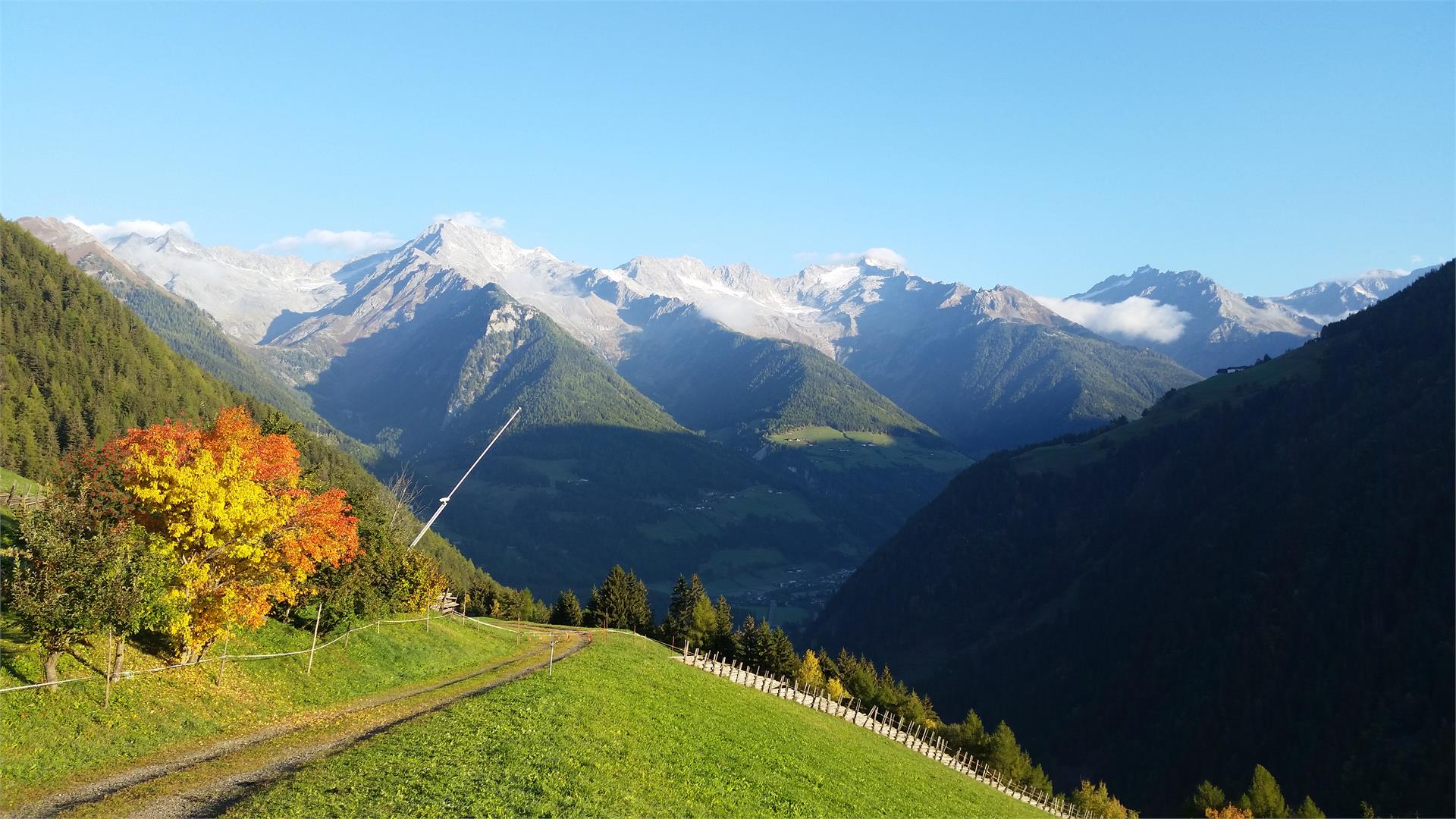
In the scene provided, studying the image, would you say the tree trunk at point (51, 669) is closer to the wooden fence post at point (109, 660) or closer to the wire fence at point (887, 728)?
the wooden fence post at point (109, 660)

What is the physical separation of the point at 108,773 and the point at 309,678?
17.8 meters

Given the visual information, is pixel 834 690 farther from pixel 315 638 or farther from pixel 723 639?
pixel 315 638

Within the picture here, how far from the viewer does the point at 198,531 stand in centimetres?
4150

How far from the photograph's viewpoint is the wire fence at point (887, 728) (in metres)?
83.6

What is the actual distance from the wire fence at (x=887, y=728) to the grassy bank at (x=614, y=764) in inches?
659

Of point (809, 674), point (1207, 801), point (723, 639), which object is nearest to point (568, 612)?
point (723, 639)

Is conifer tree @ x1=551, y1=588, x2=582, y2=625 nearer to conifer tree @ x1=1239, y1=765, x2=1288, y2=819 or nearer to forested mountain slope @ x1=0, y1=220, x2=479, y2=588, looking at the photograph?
forested mountain slope @ x1=0, y1=220, x2=479, y2=588

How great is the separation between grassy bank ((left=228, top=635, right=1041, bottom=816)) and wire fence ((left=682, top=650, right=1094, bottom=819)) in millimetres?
16744

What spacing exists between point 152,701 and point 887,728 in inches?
2658

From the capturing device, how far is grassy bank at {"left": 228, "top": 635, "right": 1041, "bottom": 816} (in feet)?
93.0

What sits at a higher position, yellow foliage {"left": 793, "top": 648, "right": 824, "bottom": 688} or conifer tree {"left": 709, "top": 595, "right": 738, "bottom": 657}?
conifer tree {"left": 709, "top": 595, "right": 738, "bottom": 657}

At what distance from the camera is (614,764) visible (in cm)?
3538

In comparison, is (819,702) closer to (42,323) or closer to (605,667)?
(605,667)

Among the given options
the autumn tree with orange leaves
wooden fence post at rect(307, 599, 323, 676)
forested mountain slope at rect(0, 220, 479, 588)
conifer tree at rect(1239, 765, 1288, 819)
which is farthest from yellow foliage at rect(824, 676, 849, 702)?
forested mountain slope at rect(0, 220, 479, 588)
